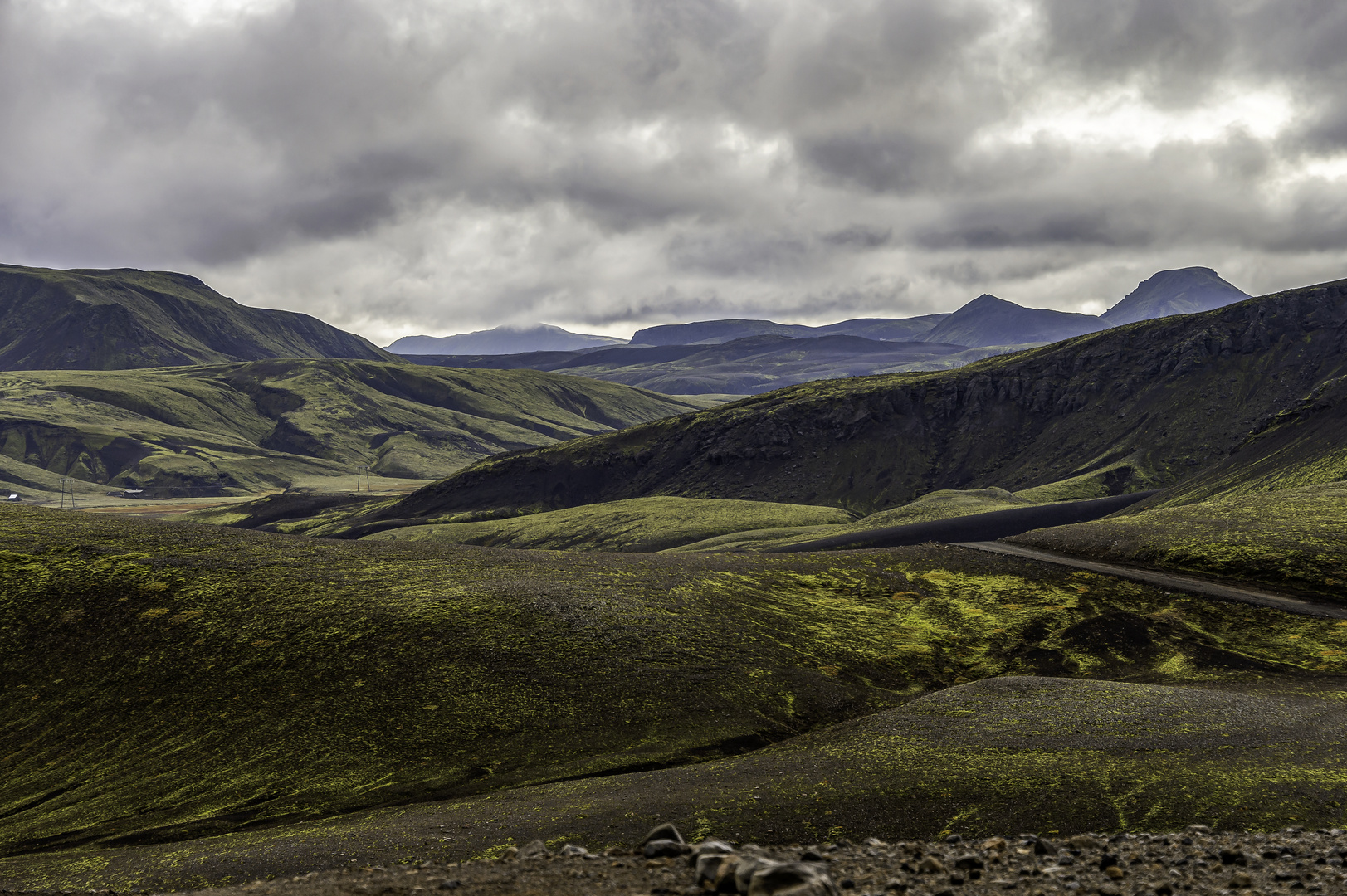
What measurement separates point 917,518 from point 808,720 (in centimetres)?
11364

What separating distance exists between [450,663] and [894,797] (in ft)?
75.6

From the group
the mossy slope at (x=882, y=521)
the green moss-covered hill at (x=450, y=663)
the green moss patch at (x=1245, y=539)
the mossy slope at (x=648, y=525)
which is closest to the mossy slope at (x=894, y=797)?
the green moss-covered hill at (x=450, y=663)

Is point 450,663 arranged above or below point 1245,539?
below

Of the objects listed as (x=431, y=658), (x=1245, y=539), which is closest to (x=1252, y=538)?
(x=1245, y=539)

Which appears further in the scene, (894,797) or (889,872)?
(894,797)

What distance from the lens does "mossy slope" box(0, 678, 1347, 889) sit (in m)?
23.6

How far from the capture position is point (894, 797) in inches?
1053

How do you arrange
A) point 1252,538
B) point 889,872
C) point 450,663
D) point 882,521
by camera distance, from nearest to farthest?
point 889,872 → point 450,663 → point 1252,538 → point 882,521

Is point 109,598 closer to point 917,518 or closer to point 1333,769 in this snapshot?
point 1333,769

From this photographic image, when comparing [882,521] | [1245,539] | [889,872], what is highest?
[889,872]

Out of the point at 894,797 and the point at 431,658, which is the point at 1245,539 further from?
the point at 431,658

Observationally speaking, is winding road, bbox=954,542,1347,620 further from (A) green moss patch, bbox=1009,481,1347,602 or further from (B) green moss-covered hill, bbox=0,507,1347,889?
(A) green moss patch, bbox=1009,481,1347,602

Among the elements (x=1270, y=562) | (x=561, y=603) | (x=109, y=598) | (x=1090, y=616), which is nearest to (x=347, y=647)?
(x=561, y=603)

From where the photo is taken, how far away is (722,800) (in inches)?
1048
